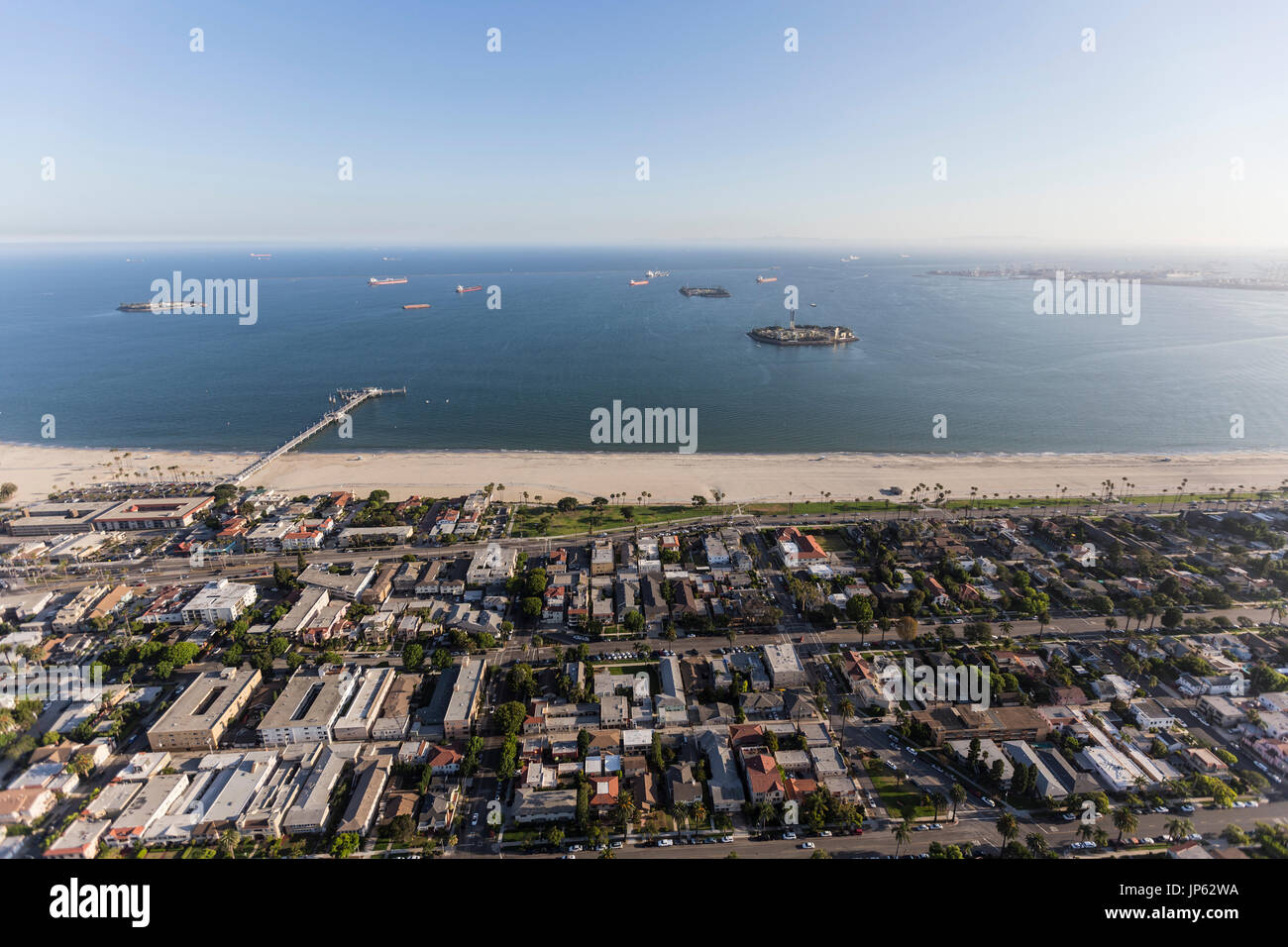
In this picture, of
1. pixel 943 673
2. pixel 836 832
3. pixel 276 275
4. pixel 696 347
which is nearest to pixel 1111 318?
pixel 696 347

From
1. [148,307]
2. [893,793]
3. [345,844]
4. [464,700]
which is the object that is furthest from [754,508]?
[148,307]

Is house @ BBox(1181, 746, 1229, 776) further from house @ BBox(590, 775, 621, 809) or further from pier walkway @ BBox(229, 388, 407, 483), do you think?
pier walkway @ BBox(229, 388, 407, 483)

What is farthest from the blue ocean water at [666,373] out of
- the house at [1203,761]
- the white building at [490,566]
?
the house at [1203,761]

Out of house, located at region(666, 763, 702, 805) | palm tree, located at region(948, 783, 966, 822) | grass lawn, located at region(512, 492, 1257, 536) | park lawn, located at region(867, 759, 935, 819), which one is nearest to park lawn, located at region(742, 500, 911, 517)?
grass lawn, located at region(512, 492, 1257, 536)

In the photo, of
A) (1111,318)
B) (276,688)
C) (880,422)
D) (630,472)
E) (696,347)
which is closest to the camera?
(276,688)

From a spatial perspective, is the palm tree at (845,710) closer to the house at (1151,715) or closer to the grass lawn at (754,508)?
the house at (1151,715)

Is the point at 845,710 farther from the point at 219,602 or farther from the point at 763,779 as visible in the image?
the point at 219,602
